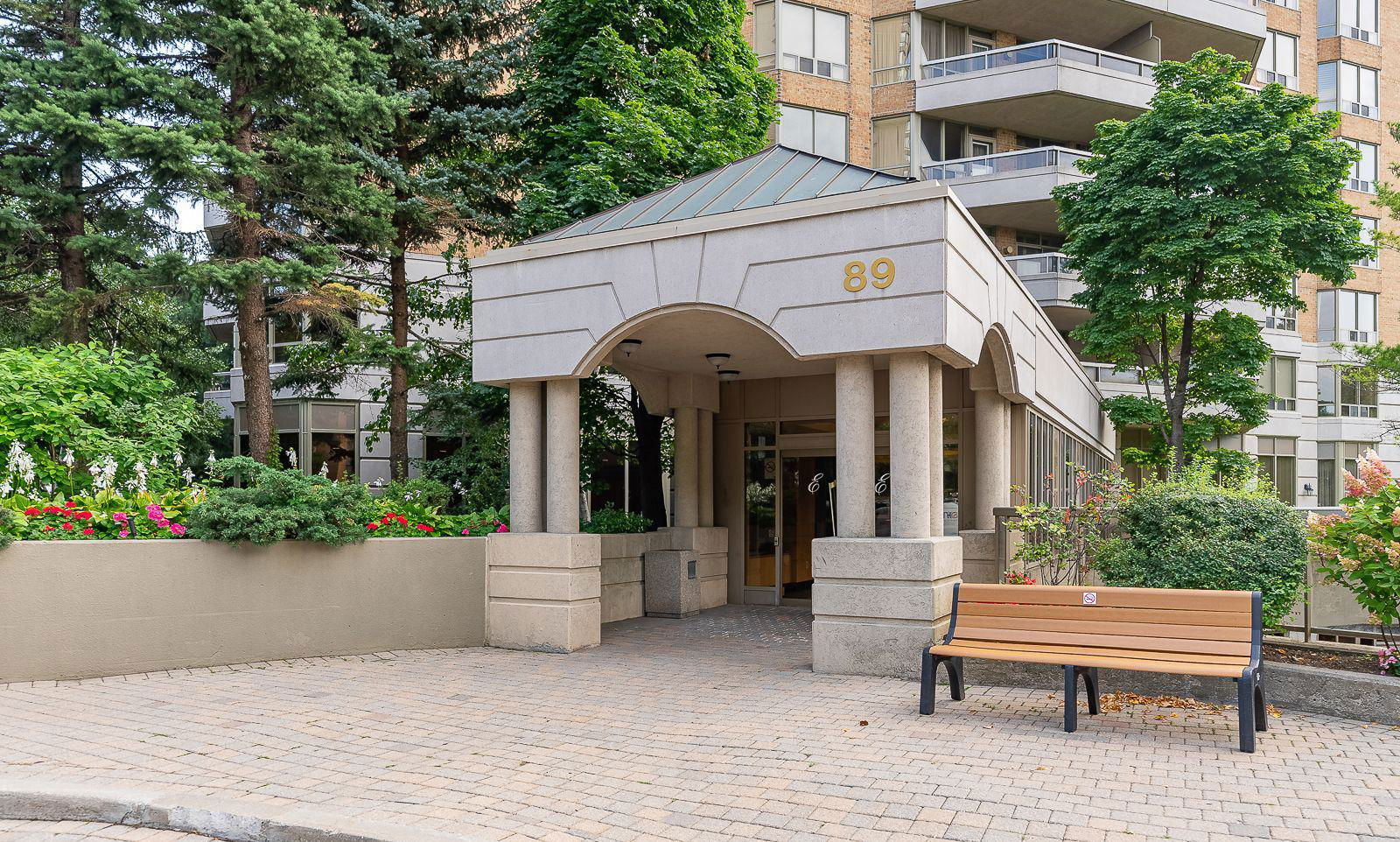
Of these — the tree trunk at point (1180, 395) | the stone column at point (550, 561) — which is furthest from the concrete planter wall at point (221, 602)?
the tree trunk at point (1180, 395)

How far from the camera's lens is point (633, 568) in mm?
14984

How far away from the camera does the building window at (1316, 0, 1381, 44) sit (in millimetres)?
38406

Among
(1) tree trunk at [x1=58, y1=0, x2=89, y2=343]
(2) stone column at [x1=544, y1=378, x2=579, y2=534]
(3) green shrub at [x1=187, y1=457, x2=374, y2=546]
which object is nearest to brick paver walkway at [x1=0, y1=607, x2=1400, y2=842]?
(3) green shrub at [x1=187, y1=457, x2=374, y2=546]

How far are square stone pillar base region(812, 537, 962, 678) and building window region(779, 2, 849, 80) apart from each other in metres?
24.2

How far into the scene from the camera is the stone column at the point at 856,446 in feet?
32.9

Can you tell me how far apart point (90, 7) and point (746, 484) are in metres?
11.8

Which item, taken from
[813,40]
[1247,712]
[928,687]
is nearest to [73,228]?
[928,687]

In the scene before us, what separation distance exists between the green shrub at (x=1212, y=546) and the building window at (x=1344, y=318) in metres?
33.7

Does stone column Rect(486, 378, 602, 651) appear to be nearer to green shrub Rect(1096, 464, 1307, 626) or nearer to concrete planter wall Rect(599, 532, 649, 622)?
concrete planter wall Rect(599, 532, 649, 622)

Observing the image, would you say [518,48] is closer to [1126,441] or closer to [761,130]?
[761,130]

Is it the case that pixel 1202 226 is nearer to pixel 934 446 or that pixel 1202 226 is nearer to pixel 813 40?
pixel 813 40

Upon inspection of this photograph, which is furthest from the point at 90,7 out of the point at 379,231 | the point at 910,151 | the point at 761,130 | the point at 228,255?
the point at 910,151

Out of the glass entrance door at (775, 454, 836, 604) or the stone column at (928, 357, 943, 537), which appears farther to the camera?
the glass entrance door at (775, 454, 836, 604)

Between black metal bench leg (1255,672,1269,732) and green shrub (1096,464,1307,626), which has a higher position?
A: green shrub (1096,464,1307,626)
